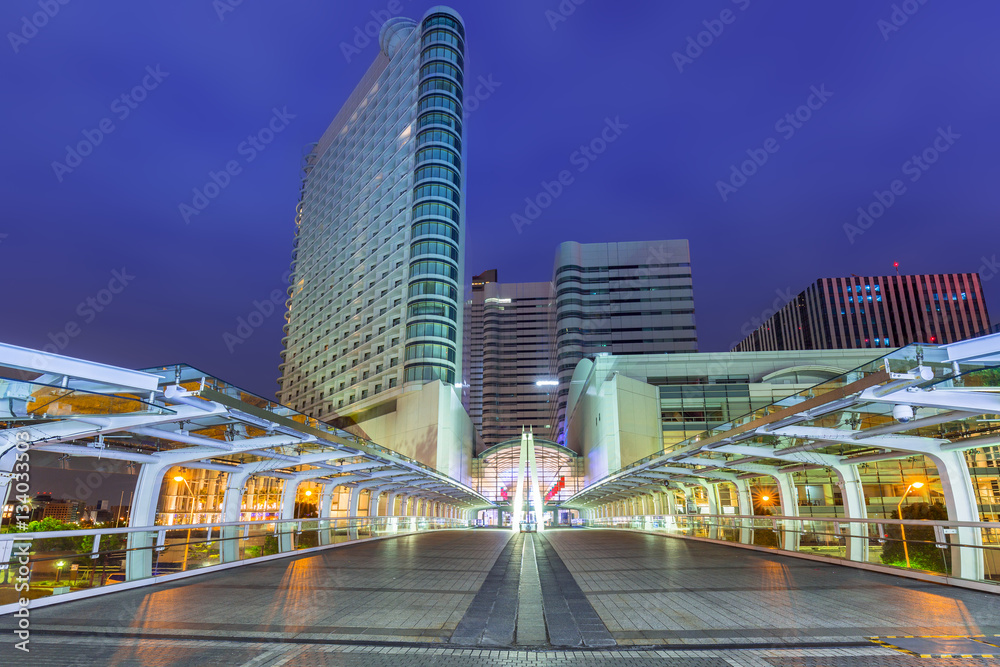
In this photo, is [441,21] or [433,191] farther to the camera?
[441,21]

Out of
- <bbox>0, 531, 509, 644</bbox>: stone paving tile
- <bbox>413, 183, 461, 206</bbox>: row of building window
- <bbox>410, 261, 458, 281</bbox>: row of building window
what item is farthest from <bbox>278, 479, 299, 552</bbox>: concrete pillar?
<bbox>413, 183, 461, 206</bbox>: row of building window

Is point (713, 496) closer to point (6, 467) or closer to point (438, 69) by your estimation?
point (6, 467)

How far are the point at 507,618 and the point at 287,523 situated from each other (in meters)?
9.61

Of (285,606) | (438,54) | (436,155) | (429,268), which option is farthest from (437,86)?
(285,606)

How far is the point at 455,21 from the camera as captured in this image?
79.4 meters

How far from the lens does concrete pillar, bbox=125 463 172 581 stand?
A: 844 cm

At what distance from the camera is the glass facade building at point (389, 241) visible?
225ft

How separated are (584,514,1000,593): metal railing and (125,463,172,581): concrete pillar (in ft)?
39.5

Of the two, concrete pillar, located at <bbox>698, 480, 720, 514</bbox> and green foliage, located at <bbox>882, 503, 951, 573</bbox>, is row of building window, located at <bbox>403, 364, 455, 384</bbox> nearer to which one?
concrete pillar, located at <bbox>698, 480, 720, 514</bbox>

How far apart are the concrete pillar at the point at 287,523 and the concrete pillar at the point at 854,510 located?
1242cm

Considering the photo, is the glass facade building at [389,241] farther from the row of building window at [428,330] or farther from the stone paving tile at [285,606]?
the stone paving tile at [285,606]

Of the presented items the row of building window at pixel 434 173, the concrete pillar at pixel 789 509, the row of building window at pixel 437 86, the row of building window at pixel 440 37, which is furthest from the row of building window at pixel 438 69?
the concrete pillar at pixel 789 509

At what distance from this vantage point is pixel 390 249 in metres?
78.8

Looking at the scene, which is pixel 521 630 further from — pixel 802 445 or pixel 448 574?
pixel 802 445
